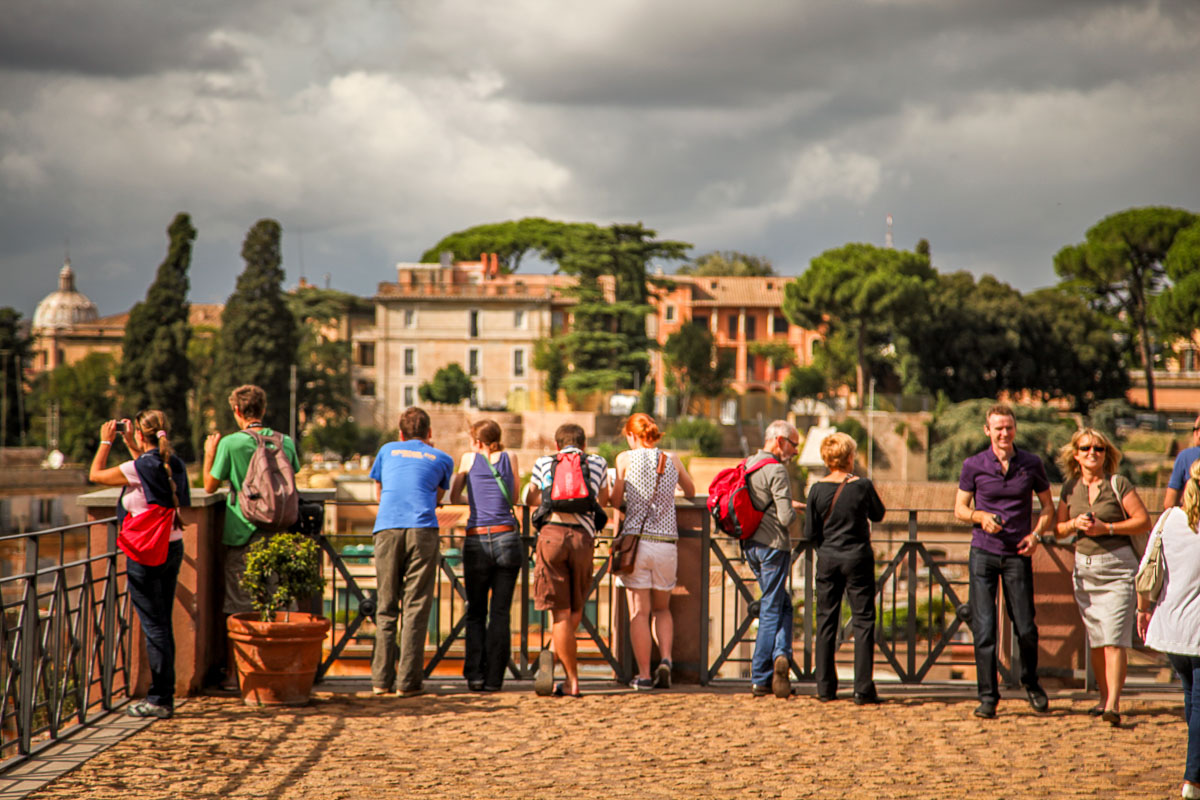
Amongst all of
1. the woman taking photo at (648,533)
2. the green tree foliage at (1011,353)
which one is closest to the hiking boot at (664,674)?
the woman taking photo at (648,533)

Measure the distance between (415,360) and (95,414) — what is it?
1758 centimetres

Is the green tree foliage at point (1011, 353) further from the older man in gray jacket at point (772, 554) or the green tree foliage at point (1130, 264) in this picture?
the older man in gray jacket at point (772, 554)

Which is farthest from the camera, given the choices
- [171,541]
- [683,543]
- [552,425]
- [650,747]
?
[552,425]

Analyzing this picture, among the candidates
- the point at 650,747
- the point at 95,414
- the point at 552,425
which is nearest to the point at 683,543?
the point at 650,747

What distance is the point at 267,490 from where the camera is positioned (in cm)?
641

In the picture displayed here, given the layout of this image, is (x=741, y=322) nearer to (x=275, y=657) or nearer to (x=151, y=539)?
(x=275, y=657)

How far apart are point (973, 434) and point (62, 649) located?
36468 mm

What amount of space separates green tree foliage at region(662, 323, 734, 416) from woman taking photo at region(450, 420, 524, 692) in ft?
161

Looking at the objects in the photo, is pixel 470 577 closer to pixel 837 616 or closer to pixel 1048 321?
pixel 837 616

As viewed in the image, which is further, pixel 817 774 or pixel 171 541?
pixel 171 541

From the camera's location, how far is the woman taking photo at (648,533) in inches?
267

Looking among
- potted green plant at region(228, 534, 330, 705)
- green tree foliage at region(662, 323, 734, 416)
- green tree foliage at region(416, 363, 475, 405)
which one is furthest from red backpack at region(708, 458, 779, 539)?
green tree foliage at region(416, 363, 475, 405)

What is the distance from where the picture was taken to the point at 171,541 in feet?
19.6

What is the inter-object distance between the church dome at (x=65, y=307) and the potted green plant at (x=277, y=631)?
133 m
